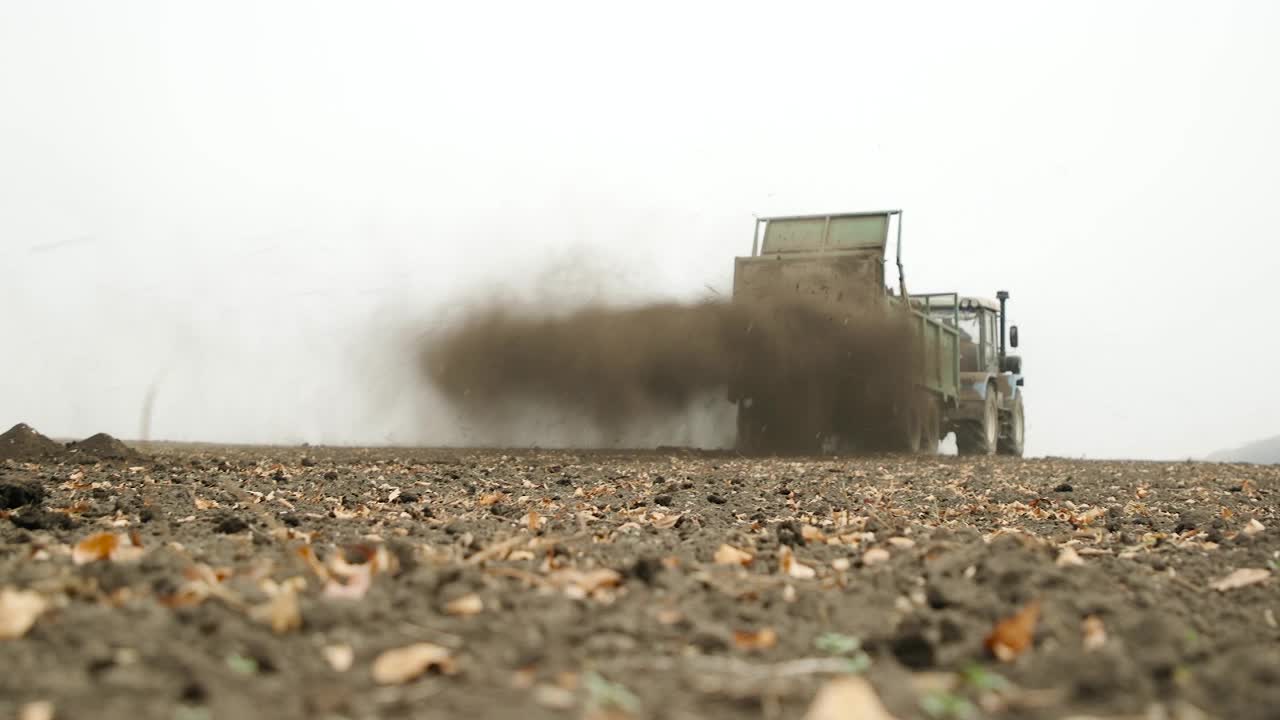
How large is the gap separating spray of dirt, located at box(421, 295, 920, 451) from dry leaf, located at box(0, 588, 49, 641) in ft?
48.9

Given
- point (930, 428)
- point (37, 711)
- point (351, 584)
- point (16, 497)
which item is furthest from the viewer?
point (930, 428)

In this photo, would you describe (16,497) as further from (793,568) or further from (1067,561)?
(1067,561)

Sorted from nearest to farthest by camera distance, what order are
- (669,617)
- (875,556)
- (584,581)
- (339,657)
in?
(339,657)
(669,617)
(584,581)
(875,556)

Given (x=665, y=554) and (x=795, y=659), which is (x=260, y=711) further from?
(x=665, y=554)

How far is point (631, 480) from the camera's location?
10.3m

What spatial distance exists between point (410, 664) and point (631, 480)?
780 centimetres

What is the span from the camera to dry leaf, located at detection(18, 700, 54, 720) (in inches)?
86.0

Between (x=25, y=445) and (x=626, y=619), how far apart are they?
10.8 meters

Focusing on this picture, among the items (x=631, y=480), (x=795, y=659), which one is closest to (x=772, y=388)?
(x=631, y=480)

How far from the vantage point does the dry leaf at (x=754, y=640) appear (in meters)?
2.92

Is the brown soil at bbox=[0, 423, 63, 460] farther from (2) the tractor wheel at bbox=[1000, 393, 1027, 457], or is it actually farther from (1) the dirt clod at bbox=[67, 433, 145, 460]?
(2) the tractor wheel at bbox=[1000, 393, 1027, 457]

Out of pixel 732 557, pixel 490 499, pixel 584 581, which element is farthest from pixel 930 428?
pixel 584 581

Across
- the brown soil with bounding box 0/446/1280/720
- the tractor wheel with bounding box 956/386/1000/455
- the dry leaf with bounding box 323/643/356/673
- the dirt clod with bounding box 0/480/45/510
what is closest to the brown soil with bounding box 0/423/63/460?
the dirt clod with bounding box 0/480/45/510

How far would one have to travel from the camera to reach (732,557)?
4.27 metres
